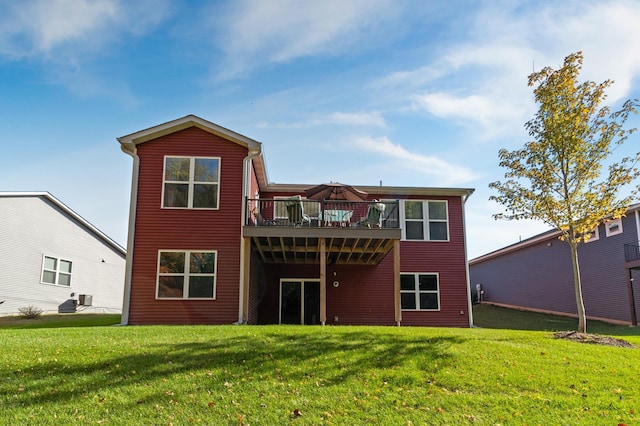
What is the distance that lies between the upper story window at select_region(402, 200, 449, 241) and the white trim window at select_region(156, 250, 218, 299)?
7008 mm

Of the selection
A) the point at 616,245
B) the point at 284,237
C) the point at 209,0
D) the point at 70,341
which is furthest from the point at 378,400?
the point at 616,245

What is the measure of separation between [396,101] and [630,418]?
903 cm

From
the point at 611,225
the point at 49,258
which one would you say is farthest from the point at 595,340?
the point at 49,258

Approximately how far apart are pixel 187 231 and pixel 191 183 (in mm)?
1339

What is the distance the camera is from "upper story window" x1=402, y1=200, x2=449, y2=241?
16.5 meters

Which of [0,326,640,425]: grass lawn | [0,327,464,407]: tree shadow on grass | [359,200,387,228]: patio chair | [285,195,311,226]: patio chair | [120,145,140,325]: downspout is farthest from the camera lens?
[359,200,387,228]: patio chair

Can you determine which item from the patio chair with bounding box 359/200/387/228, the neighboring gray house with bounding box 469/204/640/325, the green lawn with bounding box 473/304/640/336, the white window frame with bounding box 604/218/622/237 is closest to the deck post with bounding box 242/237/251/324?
the patio chair with bounding box 359/200/387/228

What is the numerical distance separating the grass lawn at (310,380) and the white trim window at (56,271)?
11552 mm

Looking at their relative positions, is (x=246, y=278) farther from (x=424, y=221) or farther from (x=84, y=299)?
(x=84, y=299)

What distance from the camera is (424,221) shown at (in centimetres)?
1658

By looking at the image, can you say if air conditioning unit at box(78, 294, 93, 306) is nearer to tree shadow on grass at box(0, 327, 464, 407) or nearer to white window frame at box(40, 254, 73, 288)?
white window frame at box(40, 254, 73, 288)

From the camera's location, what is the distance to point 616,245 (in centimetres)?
1906

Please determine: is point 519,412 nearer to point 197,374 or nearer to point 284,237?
point 197,374

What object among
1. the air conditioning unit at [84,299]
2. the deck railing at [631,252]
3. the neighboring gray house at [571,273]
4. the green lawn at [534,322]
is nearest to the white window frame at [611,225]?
the neighboring gray house at [571,273]
